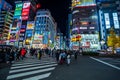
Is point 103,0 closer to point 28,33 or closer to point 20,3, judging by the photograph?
point 28,33

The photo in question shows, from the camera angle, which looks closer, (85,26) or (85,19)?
(85,26)

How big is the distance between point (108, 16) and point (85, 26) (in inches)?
673

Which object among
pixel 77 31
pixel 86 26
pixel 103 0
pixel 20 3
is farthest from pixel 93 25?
pixel 20 3

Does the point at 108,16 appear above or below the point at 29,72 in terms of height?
above

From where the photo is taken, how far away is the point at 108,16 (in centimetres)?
8675

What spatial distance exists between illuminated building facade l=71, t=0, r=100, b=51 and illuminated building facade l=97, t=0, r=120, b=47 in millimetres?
5441

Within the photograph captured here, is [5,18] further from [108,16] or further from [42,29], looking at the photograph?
[108,16]

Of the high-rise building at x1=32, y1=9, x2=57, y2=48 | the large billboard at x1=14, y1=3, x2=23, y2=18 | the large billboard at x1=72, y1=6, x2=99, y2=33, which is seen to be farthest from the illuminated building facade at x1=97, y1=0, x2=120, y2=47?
the large billboard at x1=14, y1=3, x2=23, y2=18

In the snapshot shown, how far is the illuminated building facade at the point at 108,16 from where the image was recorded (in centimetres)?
8244

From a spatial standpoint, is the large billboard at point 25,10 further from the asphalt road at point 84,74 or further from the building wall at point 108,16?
the asphalt road at point 84,74

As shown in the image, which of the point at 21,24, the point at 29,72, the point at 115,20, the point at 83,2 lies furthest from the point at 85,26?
the point at 29,72

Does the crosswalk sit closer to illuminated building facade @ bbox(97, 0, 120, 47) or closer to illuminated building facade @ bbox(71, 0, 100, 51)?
illuminated building facade @ bbox(71, 0, 100, 51)

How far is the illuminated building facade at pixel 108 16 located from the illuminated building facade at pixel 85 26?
17.9ft

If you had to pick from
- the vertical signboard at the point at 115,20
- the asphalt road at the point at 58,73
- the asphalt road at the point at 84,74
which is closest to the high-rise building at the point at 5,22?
the vertical signboard at the point at 115,20
